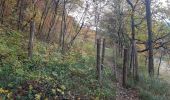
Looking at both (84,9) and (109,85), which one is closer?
(109,85)

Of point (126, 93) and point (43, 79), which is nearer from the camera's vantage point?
point (43, 79)

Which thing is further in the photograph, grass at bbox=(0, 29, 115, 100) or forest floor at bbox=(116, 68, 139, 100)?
forest floor at bbox=(116, 68, 139, 100)

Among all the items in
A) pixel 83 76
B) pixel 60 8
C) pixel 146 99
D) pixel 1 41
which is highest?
pixel 60 8

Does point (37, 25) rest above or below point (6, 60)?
above

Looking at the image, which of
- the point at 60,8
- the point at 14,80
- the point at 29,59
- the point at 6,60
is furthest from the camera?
the point at 60,8

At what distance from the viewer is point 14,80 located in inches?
398

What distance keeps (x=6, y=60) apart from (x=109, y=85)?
14.4 ft

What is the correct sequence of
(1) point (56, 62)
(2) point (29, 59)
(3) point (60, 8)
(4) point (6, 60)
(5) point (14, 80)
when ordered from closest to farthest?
(5) point (14, 80) < (4) point (6, 60) < (2) point (29, 59) < (1) point (56, 62) < (3) point (60, 8)

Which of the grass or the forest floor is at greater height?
the grass

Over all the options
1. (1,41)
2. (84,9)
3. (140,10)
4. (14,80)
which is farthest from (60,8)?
(14,80)

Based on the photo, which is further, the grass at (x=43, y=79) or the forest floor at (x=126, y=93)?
the forest floor at (x=126, y=93)

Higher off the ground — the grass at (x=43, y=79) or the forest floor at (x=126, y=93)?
the grass at (x=43, y=79)

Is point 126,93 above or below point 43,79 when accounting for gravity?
below

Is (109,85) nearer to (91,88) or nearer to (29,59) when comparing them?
(91,88)
